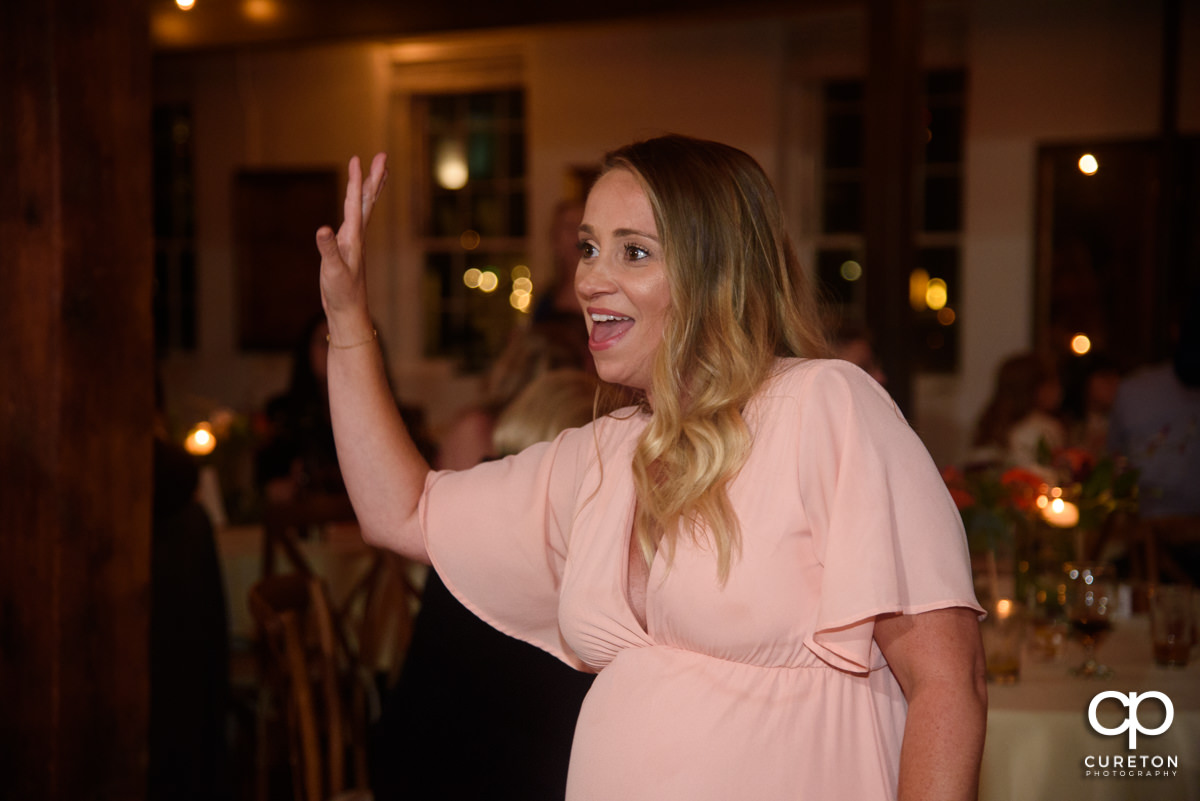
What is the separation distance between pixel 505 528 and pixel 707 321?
0.42 metres

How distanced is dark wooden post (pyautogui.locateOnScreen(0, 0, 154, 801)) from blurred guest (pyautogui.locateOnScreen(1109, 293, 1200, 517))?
3.06 metres

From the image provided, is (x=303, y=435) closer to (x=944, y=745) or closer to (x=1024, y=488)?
(x=1024, y=488)

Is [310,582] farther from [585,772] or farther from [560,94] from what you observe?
[560,94]

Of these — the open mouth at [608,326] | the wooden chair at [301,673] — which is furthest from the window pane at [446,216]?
the open mouth at [608,326]

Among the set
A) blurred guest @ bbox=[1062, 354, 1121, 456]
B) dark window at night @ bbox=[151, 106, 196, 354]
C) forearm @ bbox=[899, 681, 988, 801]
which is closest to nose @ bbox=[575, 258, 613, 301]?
forearm @ bbox=[899, 681, 988, 801]

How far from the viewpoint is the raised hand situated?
1455mm

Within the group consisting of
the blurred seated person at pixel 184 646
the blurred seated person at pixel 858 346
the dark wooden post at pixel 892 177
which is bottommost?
the blurred seated person at pixel 184 646

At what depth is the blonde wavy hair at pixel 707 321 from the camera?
129 centimetres

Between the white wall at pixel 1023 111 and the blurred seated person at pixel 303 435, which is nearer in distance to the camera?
the blurred seated person at pixel 303 435

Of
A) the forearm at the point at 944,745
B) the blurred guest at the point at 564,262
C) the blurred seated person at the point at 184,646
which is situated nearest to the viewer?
the forearm at the point at 944,745

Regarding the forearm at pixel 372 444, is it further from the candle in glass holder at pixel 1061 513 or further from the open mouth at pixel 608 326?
the candle in glass holder at pixel 1061 513

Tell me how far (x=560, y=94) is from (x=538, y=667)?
6389mm

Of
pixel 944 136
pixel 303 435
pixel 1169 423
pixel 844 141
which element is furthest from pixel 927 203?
pixel 303 435

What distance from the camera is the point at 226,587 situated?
3.85 meters
